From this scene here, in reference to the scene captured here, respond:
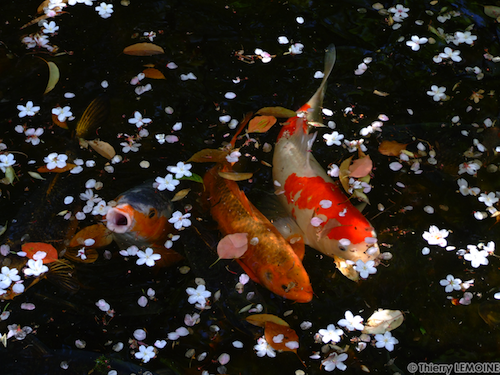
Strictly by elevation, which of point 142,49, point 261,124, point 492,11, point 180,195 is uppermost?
point 492,11

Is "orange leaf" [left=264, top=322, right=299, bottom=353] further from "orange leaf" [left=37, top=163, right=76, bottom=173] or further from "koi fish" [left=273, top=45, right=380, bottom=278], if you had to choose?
"orange leaf" [left=37, top=163, right=76, bottom=173]

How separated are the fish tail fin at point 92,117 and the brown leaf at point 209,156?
0.84 m

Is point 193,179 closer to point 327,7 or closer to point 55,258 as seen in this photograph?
point 55,258

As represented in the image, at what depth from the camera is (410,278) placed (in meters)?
2.56

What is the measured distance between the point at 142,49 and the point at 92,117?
2.66ft

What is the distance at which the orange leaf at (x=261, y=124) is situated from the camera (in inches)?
118

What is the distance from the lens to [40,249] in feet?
8.14

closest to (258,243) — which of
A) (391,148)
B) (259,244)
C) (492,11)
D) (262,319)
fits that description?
(259,244)

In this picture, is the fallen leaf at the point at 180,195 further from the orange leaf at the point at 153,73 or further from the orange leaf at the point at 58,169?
the orange leaf at the point at 153,73

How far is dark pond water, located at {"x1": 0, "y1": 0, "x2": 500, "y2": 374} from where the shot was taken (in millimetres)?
2342

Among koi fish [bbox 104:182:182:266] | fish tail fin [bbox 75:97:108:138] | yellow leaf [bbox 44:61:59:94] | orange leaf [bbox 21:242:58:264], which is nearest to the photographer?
koi fish [bbox 104:182:182:266]

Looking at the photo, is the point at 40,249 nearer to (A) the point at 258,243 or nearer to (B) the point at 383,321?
(A) the point at 258,243

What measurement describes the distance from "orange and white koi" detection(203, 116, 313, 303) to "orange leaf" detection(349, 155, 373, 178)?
0.71m

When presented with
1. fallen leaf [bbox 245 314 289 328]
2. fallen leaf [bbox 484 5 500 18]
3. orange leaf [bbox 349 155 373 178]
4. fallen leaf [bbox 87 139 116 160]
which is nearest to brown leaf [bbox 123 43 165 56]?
fallen leaf [bbox 87 139 116 160]
